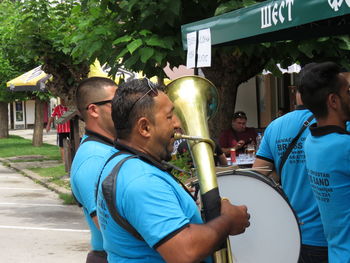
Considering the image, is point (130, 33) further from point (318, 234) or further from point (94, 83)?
point (318, 234)

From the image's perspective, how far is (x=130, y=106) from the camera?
2.28m

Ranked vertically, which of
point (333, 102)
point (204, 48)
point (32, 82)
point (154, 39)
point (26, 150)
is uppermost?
point (32, 82)

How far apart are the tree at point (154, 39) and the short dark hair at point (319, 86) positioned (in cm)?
262

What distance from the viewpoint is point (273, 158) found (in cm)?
376

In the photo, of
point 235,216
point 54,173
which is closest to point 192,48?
point 235,216

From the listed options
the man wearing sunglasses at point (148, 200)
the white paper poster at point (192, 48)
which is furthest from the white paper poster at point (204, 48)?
the man wearing sunglasses at point (148, 200)

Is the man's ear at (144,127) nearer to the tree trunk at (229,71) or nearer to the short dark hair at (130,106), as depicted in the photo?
the short dark hair at (130,106)

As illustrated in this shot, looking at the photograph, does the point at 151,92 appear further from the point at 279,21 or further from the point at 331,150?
the point at 279,21

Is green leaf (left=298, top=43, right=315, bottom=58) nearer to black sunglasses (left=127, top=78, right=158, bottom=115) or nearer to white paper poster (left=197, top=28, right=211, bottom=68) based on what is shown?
white paper poster (left=197, top=28, right=211, bottom=68)

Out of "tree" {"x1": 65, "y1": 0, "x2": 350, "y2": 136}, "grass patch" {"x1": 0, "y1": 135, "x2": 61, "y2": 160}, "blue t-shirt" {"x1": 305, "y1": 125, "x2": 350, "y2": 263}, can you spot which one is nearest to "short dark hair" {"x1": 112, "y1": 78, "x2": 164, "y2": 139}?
"blue t-shirt" {"x1": 305, "y1": 125, "x2": 350, "y2": 263}

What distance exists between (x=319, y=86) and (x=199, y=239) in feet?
4.32

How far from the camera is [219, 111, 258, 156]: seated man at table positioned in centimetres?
922

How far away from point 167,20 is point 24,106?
146ft

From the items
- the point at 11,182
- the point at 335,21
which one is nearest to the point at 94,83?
the point at 335,21
